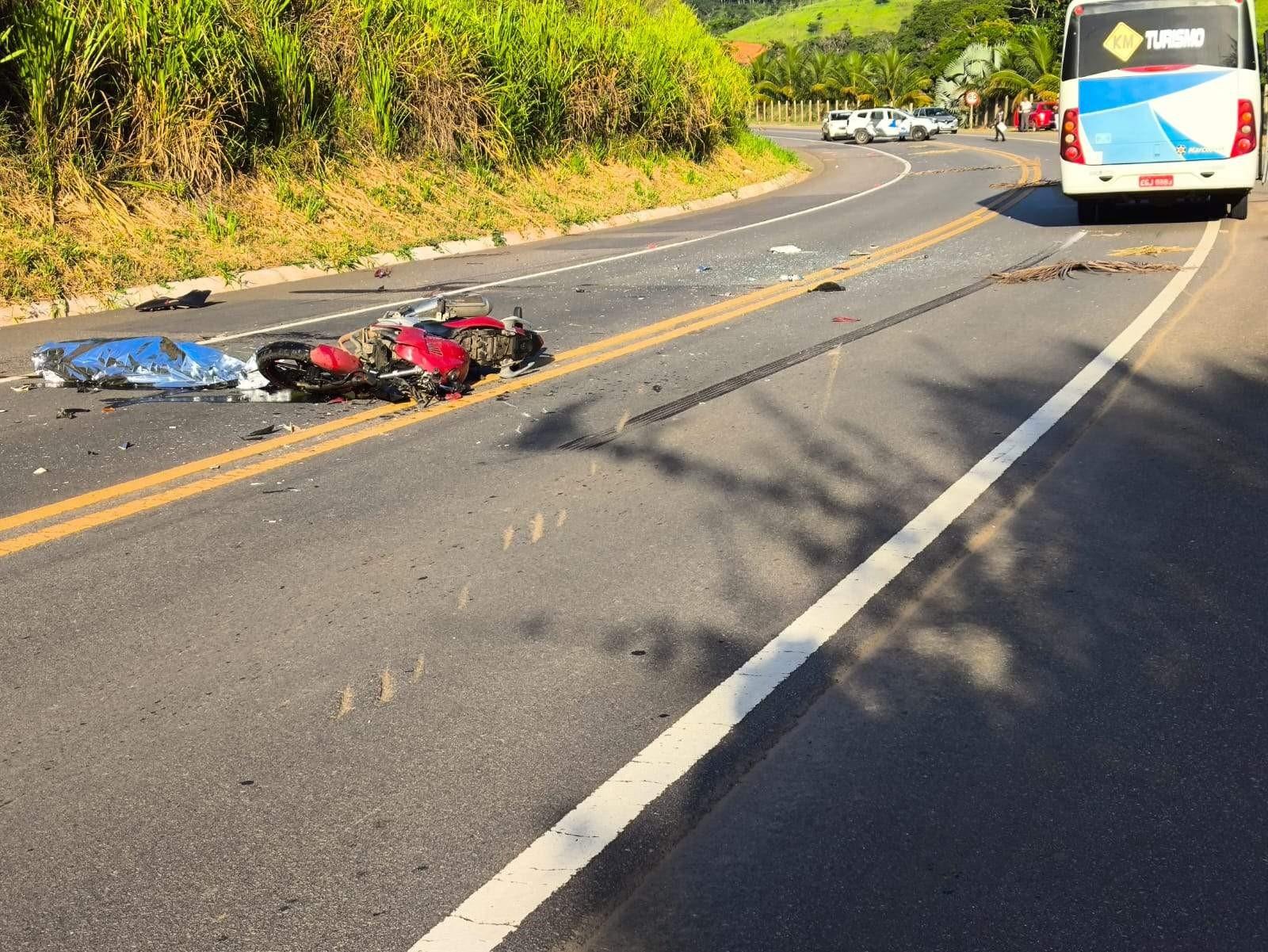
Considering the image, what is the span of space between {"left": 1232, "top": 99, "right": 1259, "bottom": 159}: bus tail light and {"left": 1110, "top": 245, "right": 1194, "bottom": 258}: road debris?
2.54 meters

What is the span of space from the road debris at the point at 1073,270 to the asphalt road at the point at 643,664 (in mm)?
4038

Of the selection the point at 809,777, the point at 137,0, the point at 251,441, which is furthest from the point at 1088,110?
the point at 809,777

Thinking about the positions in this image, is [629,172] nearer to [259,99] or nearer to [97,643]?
[259,99]

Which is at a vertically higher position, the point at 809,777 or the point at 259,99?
the point at 259,99

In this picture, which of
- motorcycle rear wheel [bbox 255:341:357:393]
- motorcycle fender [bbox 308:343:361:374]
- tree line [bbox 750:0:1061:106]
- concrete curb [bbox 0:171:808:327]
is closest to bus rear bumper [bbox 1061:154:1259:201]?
concrete curb [bbox 0:171:808:327]

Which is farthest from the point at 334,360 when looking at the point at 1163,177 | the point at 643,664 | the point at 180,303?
the point at 1163,177

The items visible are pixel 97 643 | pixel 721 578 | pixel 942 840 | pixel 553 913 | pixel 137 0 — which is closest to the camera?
pixel 553 913

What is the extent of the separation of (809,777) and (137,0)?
15856 millimetres

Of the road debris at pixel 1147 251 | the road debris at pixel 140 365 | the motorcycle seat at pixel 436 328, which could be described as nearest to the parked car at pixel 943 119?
the road debris at pixel 1147 251

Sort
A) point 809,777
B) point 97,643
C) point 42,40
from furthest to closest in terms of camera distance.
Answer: point 42,40
point 97,643
point 809,777

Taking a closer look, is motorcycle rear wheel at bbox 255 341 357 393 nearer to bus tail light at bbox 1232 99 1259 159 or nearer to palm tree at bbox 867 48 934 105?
bus tail light at bbox 1232 99 1259 159

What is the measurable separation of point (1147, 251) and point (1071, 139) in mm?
3387

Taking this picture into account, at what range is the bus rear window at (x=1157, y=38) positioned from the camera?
16.4 meters

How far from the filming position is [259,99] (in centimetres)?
1811
